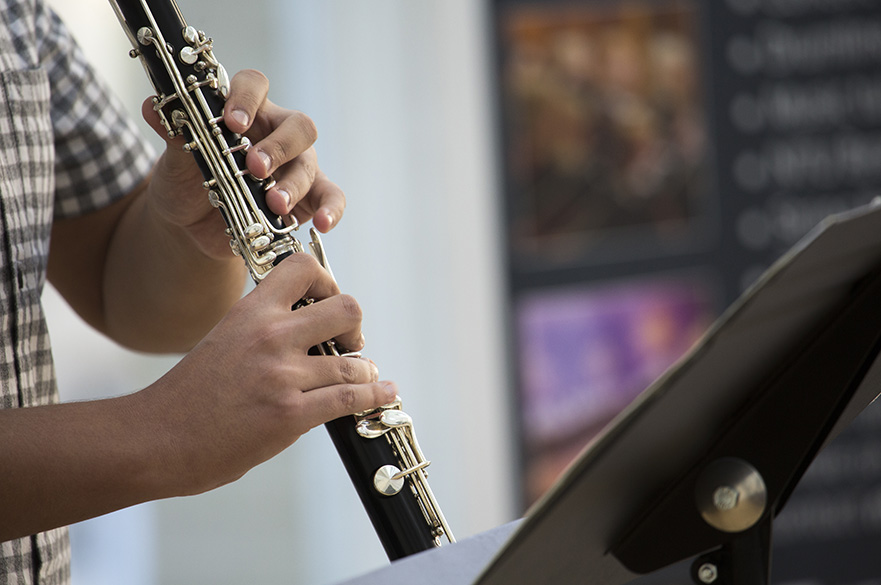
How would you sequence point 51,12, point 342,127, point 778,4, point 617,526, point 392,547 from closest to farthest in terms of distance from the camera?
point 617,526 < point 392,547 < point 51,12 < point 342,127 < point 778,4

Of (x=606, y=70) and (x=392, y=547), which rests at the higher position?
(x=606, y=70)

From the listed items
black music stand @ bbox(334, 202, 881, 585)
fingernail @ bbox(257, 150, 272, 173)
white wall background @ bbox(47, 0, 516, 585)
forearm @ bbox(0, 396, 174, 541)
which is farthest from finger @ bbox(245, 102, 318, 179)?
white wall background @ bbox(47, 0, 516, 585)

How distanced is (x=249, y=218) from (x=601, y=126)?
4.20ft

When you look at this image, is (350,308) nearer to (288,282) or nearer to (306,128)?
(288,282)

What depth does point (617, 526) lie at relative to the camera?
445 millimetres

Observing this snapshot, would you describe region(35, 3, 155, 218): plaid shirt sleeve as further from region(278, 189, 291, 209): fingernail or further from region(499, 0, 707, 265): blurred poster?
region(499, 0, 707, 265): blurred poster

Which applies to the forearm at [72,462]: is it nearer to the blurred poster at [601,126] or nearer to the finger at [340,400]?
the finger at [340,400]

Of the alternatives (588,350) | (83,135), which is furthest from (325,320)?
(588,350)

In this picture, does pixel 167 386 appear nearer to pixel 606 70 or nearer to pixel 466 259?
pixel 466 259

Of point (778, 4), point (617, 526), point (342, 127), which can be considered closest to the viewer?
point (617, 526)

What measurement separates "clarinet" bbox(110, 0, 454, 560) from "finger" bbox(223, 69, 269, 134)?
0.01 metres

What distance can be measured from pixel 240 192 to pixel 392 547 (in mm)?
286

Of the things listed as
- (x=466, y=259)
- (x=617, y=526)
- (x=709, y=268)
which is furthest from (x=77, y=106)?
(x=709, y=268)

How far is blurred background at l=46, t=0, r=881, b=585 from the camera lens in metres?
1.73
